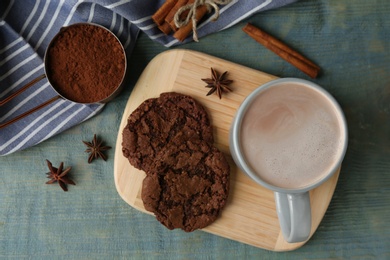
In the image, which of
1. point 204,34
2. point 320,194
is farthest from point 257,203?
point 204,34

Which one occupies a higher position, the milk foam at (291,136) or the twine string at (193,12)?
the twine string at (193,12)

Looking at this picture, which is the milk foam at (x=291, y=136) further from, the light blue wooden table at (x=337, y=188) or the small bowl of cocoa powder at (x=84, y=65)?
the small bowl of cocoa powder at (x=84, y=65)

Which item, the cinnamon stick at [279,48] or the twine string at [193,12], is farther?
the cinnamon stick at [279,48]

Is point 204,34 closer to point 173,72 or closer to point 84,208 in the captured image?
point 173,72

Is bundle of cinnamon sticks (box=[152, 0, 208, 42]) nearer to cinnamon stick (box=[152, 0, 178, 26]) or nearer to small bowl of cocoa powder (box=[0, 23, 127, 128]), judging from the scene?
cinnamon stick (box=[152, 0, 178, 26])

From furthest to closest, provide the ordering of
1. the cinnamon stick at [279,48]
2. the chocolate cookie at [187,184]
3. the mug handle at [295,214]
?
the cinnamon stick at [279,48], the chocolate cookie at [187,184], the mug handle at [295,214]

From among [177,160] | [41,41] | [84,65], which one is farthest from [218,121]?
[41,41]

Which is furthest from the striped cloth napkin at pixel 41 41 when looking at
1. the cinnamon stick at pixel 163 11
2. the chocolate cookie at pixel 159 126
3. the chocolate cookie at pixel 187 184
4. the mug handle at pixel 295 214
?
the mug handle at pixel 295 214

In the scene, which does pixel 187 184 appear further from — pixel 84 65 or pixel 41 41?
pixel 41 41
